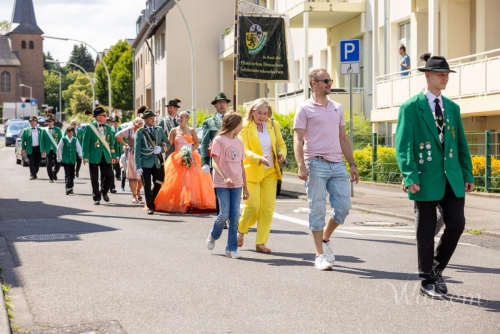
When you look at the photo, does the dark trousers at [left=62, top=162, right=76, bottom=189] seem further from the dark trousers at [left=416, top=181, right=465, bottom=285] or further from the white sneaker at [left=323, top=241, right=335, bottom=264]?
the dark trousers at [left=416, top=181, right=465, bottom=285]

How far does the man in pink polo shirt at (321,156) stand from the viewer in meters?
8.27

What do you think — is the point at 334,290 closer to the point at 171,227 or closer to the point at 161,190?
the point at 171,227

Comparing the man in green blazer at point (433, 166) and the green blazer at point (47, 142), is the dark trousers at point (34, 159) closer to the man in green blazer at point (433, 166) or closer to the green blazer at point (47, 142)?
the green blazer at point (47, 142)

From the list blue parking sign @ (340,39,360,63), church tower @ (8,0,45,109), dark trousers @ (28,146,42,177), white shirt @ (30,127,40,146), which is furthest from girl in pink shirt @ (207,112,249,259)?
church tower @ (8,0,45,109)

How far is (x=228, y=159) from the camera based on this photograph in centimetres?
919

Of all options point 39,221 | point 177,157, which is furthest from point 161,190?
point 39,221

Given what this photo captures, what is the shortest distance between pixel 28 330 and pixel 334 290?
2598mm

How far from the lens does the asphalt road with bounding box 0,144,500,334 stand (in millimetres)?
5918

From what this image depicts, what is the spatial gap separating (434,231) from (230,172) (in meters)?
2.89

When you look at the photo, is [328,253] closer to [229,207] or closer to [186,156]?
[229,207]

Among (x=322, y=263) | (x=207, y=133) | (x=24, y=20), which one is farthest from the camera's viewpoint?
(x=24, y=20)

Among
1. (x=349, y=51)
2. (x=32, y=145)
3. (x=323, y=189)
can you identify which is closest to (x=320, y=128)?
(x=323, y=189)

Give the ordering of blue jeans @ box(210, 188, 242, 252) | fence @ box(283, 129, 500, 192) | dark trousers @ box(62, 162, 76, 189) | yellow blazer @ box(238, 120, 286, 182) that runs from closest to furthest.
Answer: blue jeans @ box(210, 188, 242, 252), yellow blazer @ box(238, 120, 286, 182), fence @ box(283, 129, 500, 192), dark trousers @ box(62, 162, 76, 189)

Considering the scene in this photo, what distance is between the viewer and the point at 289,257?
916 centimetres
